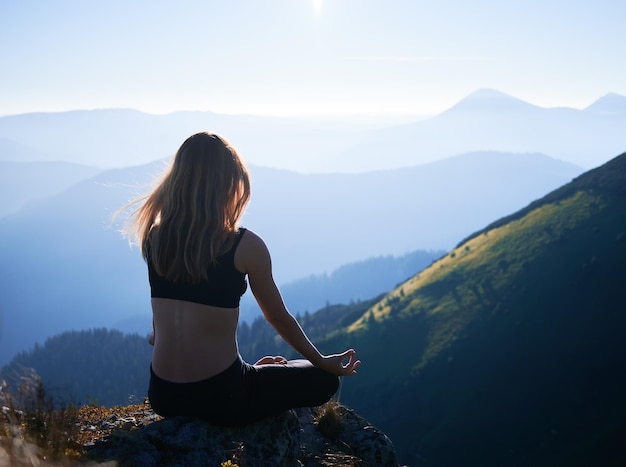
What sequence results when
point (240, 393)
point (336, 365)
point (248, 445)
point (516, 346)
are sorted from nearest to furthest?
point (240, 393)
point (248, 445)
point (336, 365)
point (516, 346)

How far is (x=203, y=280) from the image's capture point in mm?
4953

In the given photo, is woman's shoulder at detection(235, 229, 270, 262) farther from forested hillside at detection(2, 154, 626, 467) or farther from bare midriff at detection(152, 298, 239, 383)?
forested hillside at detection(2, 154, 626, 467)

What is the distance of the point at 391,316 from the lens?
10994cm

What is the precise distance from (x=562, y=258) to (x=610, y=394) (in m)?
29.9

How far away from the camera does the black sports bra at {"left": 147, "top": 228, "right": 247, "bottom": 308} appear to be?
4980mm

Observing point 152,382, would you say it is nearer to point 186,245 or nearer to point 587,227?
point 186,245

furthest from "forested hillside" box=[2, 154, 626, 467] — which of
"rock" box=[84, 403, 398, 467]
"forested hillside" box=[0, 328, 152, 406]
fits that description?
"forested hillside" box=[0, 328, 152, 406]

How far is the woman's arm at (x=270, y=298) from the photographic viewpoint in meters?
5.05

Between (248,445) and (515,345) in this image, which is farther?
(515,345)

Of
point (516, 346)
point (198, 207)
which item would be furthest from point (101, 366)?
point (198, 207)

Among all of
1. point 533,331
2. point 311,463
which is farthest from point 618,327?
point 311,463

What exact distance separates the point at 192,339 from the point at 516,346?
93.9 metres

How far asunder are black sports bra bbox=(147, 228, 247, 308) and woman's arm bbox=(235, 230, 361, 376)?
0.22 ft

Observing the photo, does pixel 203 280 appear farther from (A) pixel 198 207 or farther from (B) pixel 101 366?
(B) pixel 101 366
